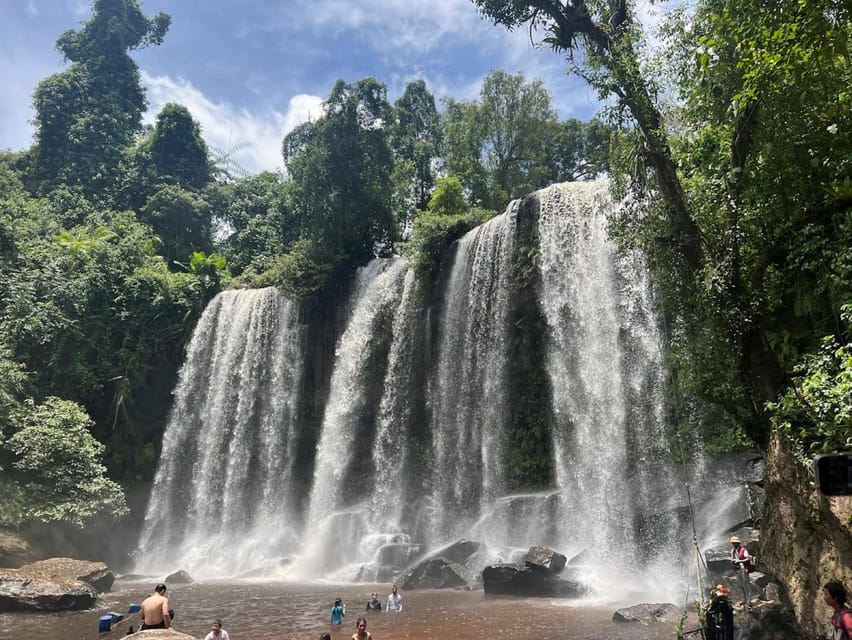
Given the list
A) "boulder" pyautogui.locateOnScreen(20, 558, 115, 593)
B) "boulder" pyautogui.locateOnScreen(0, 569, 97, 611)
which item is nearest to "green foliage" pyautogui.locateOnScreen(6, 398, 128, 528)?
"boulder" pyautogui.locateOnScreen(20, 558, 115, 593)

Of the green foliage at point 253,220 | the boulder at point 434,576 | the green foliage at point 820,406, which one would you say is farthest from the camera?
the green foliage at point 253,220

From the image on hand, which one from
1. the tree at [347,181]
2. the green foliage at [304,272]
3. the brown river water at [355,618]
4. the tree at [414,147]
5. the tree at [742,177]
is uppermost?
the tree at [414,147]

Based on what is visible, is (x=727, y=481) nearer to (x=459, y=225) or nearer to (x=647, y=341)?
(x=647, y=341)

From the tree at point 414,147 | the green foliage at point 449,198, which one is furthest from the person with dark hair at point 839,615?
the tree at point 414,147

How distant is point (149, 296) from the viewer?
28.2 m

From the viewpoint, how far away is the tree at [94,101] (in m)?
41.2

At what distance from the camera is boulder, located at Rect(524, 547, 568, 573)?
13.6 m

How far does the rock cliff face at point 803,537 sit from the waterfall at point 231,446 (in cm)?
1723

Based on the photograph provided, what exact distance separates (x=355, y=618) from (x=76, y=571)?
8007 mm

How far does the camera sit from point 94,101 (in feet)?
145

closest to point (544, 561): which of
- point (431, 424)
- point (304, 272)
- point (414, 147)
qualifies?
point (431, 424)

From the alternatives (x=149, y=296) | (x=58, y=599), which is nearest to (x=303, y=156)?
(x=149, y=296)

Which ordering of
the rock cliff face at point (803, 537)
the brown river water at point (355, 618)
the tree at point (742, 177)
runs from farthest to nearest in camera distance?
the brown river water at point (355, 618), the tree at point (742, 177), the rock cliff face at point (803, 537)

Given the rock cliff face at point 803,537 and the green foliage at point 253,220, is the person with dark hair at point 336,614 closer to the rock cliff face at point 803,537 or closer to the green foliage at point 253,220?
the rock cliff face at point 803,537
